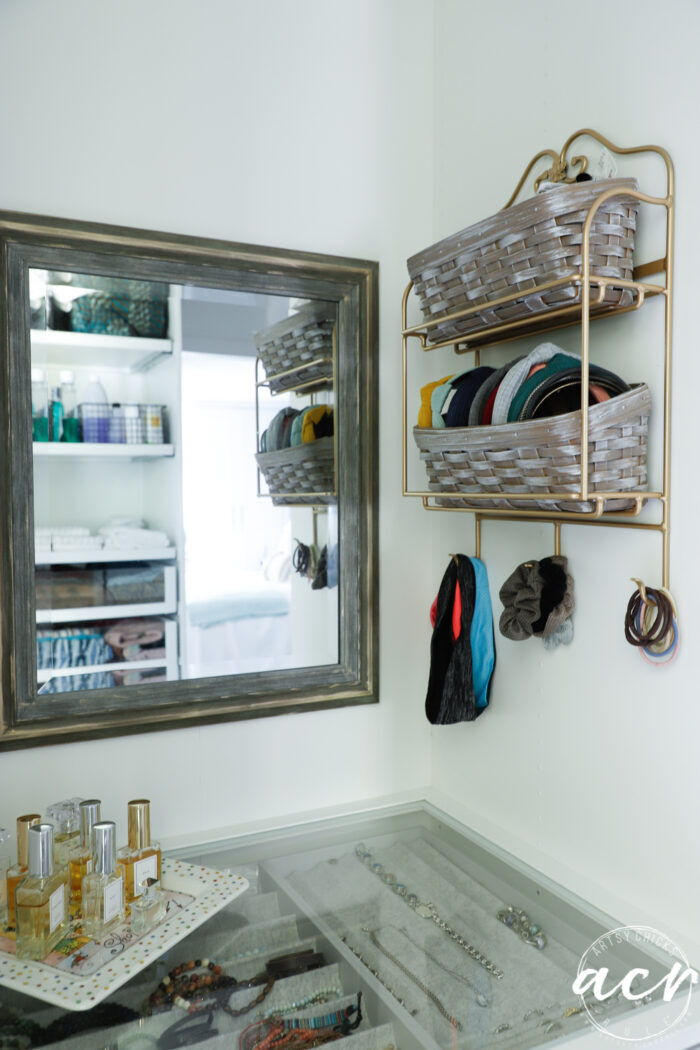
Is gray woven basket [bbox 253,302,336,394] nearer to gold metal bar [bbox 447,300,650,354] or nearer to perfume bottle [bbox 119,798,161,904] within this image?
gold metal bar [bbox 447,300,650,354]

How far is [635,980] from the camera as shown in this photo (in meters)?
1.07

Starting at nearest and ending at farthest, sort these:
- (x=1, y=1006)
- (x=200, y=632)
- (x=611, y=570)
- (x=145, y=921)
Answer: (x=1, y=1006)
(x=145, y=921)
(x=611, y=570)
(x=200, y=632)

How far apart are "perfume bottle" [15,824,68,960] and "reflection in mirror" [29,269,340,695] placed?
37 centimetres

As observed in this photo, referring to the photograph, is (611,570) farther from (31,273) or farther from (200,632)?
(31,273)

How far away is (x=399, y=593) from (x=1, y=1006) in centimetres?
101

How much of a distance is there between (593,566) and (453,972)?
2.07 ft

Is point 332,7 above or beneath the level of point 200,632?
above

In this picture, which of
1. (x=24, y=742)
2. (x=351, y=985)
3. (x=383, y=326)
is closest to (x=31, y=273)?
(x=383, y=326)

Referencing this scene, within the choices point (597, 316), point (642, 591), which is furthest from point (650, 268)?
point (642, 591)

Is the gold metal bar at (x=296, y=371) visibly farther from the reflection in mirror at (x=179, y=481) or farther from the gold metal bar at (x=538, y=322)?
the gold metal bar at (x=538, y=322)

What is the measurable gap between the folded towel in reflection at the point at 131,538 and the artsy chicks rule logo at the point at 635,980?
97cm

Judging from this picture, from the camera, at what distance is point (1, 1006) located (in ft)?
3.34

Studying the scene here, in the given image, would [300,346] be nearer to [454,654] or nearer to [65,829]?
[454,654]

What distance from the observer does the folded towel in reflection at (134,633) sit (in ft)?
4.82
